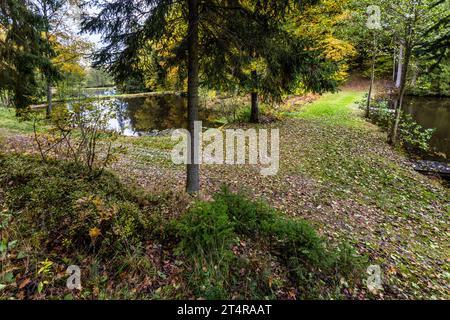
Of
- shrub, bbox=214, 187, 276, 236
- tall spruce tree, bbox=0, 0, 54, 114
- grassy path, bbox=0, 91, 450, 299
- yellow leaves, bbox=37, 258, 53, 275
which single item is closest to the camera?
yellow leaves, bbox=37, 258, 53, 275

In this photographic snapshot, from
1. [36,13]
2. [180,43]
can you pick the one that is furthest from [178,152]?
[36,13]

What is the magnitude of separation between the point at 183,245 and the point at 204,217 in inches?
18.7

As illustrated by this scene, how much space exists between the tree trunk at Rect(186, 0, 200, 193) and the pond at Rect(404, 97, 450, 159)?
36.1 feet

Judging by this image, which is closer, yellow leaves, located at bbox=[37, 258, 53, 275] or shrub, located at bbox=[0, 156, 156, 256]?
yellow leaves, located at bbox=[37, 258, 53, 275]

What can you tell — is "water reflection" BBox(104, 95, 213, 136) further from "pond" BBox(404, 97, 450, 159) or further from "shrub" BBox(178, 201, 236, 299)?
"pond" BBox(404, 97, 450, 159)

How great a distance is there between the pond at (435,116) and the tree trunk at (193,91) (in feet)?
36.1

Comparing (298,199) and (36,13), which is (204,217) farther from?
(36,13)

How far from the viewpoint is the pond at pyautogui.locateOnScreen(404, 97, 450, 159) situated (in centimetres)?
1109

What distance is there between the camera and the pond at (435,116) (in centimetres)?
1109

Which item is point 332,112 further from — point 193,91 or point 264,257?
point 264,257

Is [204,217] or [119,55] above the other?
[119,55]

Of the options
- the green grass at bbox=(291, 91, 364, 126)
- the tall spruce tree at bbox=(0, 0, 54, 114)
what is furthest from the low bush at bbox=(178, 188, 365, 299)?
the green grass at bbox=(291, 91, 364, 126)

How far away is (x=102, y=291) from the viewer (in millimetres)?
2559

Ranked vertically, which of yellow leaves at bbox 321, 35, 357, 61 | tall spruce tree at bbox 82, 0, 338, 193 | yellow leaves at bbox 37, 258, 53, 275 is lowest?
yellow leaves at bbox 37, 258, 53, 275
